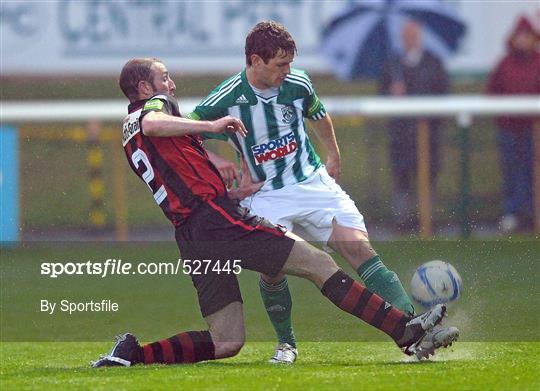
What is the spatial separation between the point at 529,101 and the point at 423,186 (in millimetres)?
1487

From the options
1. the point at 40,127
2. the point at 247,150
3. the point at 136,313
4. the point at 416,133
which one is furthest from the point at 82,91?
the point at 247,150

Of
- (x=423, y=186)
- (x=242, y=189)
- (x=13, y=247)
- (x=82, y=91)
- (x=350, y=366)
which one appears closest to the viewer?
(x=350, y=366)

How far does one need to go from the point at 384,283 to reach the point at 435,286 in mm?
262

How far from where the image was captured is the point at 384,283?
21.7ft

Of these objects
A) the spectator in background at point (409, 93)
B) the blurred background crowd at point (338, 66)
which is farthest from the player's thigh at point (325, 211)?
the spectator in background at point (409, 93)

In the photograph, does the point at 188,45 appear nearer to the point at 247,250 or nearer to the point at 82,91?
the point at 82,91

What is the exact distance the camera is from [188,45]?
48.2 feet

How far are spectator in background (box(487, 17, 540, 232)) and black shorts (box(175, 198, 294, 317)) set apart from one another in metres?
7.10

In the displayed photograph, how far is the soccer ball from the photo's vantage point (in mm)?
6648

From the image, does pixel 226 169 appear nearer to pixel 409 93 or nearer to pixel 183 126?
pixel 183 126

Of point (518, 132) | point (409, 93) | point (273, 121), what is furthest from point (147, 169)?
point (409, 93)

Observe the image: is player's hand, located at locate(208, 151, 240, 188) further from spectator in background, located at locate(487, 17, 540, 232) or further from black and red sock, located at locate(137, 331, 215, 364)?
spectator in background, located at locate(487, 17, 540, 232)

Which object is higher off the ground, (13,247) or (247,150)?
(247,150)

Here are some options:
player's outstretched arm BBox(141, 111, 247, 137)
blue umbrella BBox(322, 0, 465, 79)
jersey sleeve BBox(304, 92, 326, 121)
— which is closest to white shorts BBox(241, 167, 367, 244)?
jersey sleeve BBox(304, 92, 326, 121)
